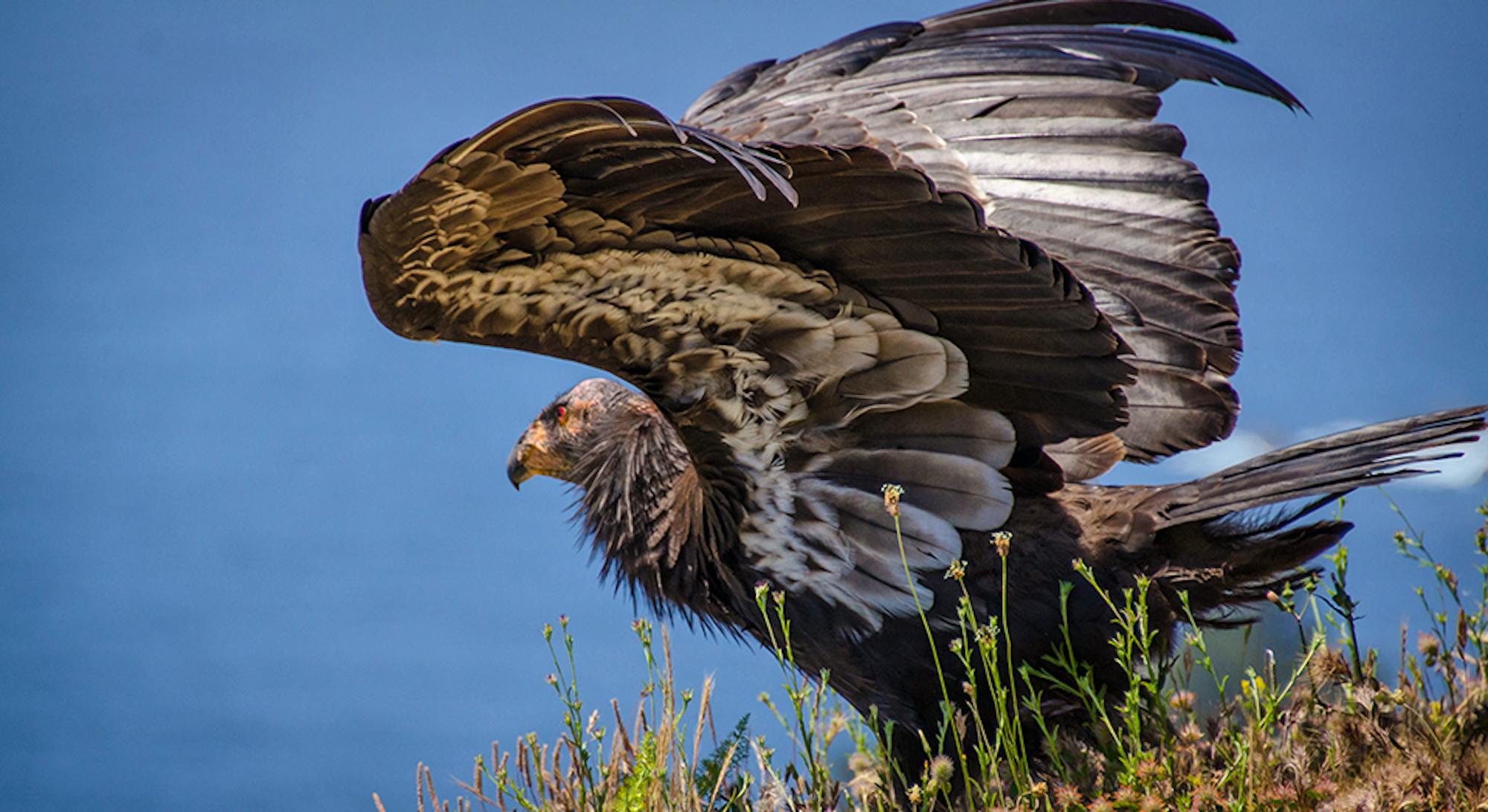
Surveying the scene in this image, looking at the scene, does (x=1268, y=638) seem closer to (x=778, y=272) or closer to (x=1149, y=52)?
(x=1149, y=52)

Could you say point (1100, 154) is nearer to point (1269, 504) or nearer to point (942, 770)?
point (1269, 504)

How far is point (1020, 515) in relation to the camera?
2795 mm

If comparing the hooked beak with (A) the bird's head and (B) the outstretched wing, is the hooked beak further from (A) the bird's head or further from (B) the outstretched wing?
(B) the outstretched wing

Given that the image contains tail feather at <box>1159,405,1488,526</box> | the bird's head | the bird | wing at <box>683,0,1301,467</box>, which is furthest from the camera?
the bird's head

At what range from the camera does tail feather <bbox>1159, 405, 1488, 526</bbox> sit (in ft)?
8.16

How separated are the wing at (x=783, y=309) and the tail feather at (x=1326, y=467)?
9.0 inches

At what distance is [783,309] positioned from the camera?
2584 millimetres

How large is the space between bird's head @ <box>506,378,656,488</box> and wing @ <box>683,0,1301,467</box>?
28.8 inches

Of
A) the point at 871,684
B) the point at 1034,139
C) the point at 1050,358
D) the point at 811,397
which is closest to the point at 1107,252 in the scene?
the point at 1034,139

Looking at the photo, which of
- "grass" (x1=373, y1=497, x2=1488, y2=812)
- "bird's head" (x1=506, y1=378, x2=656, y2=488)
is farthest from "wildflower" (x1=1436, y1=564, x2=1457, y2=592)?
"bird's head" (x1=506, y1=378, x2=656, y2=488)

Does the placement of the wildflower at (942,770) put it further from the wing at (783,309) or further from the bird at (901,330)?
the wing at (783,309)

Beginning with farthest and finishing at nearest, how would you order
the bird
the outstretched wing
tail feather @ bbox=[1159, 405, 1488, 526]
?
tail feather @ bbox=[1159, 405, 1488, 526] → the bird → the outstretched wing

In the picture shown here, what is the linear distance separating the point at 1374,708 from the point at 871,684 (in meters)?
0.93

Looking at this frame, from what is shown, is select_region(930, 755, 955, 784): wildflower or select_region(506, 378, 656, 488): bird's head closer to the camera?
select_region(930, 755, 955, 784): wildflower
